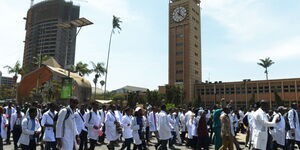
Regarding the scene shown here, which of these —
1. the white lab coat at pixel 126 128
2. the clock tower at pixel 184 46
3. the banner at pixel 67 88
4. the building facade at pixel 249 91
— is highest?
the clock tower at pixel 184 46

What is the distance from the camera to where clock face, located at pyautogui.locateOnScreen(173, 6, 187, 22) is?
8797 centimetres

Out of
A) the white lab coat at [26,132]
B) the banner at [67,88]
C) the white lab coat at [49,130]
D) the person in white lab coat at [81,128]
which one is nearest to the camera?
the white lab coat at [26,132]

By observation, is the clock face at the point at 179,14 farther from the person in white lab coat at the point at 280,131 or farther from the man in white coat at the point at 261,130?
the man in white coat at the point at 261,130

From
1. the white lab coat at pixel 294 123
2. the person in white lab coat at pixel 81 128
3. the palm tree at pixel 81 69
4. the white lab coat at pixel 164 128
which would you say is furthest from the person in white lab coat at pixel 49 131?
the palm tree at pixel 81 69

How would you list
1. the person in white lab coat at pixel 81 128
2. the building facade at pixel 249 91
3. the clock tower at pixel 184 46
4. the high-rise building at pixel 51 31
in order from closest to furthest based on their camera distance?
the person in white lab coat at pixel 81 128, the building facade at pixel 249 91, the clock tower at pixel 184 46, the high-rise building at pixel 51 31

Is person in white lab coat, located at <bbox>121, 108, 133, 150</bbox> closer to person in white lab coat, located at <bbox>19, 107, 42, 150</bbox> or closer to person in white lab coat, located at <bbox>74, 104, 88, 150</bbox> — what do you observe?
person in white lab coat, located at <bbox>74, 104, 88, 150</bbox>

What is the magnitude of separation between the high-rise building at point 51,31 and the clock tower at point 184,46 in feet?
169

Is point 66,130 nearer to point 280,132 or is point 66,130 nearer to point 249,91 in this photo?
point 280,132

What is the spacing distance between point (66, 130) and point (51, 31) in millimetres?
124877

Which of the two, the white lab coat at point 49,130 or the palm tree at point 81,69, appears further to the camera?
the palm tree at point 81,69

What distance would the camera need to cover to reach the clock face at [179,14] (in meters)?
88.0

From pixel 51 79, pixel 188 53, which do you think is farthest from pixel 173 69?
pixel 51 79

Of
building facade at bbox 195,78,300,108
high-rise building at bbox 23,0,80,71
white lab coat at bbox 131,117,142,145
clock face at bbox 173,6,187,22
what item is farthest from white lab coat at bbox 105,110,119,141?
high-rise building at bbox 23,0,80,71

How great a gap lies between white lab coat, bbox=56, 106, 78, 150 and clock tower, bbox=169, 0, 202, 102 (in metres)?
77.4
